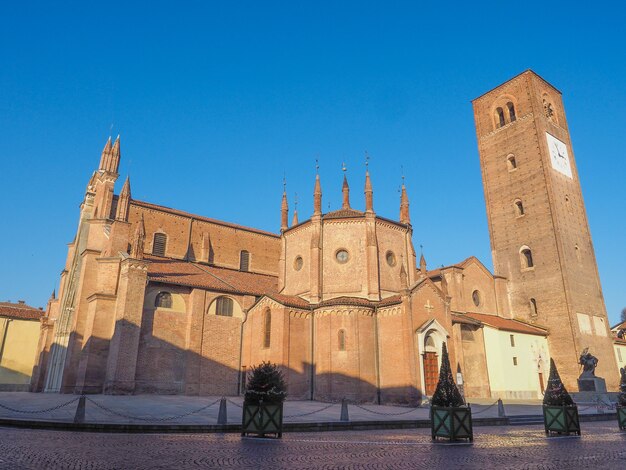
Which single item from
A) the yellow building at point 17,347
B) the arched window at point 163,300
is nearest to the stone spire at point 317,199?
the arched window at point 163,300

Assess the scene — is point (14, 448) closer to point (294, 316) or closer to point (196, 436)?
point (196, 436)

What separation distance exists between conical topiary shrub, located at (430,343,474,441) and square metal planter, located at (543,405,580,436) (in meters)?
3.16

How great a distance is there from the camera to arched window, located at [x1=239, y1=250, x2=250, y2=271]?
37.9 meters

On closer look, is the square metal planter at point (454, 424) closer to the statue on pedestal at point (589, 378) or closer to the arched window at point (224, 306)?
the arched window at point (224, 306)

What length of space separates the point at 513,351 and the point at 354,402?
14224mm

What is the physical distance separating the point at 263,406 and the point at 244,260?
2667 cm

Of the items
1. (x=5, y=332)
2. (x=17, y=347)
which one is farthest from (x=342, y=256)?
(x=5, y=332)

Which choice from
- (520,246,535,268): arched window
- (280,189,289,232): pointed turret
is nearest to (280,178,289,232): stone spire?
(280,189,289,232): pointed turret

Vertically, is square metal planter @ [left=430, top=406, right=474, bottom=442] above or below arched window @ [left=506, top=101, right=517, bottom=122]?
below

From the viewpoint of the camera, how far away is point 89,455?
8.28m

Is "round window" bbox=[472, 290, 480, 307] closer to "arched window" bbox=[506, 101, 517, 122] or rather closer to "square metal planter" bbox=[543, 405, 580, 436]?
"arched window" bbox=[506, 101, 517, 122]

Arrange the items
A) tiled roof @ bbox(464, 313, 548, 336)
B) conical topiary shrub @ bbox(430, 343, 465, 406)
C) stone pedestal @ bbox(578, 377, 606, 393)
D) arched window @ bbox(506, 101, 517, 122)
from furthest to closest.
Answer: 1. arched window @ bbox(506, 101, 517, 122)
2. tiled roof @ bbox(464, 313, 548, 336)
3. stone pedestal @ bbox(578, 377, 606, 393)
4. conical topiary shrub @ bbox(430, 343, 465, 406)

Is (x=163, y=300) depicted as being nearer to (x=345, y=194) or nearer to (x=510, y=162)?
(x=345, y=194)

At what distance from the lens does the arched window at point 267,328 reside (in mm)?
27984
